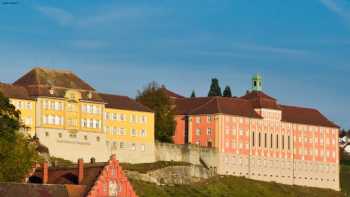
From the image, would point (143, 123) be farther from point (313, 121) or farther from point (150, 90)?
point (313, 121)

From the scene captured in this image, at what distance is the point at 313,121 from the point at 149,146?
1401 inches

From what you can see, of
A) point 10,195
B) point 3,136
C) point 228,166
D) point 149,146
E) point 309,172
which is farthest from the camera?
point 309,172

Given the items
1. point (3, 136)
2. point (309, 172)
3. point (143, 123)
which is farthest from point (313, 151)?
point (3, 136)

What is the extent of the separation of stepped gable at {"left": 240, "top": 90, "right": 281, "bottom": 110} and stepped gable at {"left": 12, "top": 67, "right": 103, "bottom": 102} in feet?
101

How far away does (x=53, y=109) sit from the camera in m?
140

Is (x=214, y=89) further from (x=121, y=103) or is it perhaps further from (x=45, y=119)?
(x=45, y=119)

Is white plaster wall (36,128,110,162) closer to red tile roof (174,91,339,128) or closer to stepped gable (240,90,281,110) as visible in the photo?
red tile roof (174,91,339,128)

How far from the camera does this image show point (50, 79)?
142m

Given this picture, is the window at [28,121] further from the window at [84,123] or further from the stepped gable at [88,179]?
the stepped gable at [88,179]

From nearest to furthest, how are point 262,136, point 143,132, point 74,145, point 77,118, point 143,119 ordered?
point 74,145 → point 77,118 → point 143,132 → point 143,119 → point 262,136

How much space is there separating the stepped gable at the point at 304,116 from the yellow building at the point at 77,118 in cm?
2866

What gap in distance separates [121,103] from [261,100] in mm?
25915

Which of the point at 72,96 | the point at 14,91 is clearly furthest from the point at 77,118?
the point at 14,91

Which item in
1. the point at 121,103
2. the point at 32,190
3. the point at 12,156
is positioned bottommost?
the point at 32,190
